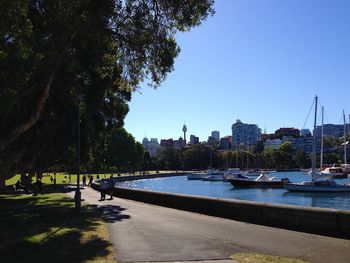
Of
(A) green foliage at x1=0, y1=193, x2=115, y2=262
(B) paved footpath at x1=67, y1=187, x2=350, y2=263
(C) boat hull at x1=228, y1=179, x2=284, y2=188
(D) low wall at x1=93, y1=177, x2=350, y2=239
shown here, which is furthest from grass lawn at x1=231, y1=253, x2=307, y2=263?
(C) boat hull at x1=228, y1=179, x2=284, y2=188

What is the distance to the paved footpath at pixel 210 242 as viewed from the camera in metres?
11.3

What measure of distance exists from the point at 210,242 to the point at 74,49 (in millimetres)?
9605

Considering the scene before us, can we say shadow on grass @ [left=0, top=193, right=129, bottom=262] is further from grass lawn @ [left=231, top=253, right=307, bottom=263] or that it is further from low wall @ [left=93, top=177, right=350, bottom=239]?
low wall @ [left=93, top=177, right=350, bottom=239]

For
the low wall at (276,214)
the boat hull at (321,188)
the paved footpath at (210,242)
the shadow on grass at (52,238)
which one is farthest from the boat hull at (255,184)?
the paved footpath at (210,242)

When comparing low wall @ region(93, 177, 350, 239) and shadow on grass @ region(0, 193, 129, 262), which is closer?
shadow on grass @ region(0, 193, 129, 262)

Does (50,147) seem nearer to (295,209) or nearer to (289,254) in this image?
(295,209)

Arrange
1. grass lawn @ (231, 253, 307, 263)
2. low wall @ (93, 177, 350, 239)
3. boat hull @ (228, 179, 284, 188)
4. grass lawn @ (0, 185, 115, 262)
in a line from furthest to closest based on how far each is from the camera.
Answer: boat hull @ (228, 179, 284, 188), low wall @ (93, 177, 350, 239), grass lawn @ (0, 185, 115, 262), grass lawn @ (231, 253, 307, 263)

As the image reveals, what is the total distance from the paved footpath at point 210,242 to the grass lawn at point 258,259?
0.90 ft

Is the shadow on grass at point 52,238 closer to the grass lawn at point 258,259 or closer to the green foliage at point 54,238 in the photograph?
the green foliage at point 54,238

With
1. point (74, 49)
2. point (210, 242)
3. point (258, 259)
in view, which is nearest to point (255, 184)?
point (74, 49)

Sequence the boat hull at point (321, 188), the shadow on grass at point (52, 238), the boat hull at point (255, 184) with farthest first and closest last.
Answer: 1. the boat hull at point (255, 184)
2. the boat hull at point (321, 188)
3. the shadow on grass at point (52, 238)

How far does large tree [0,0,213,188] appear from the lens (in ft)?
46.8

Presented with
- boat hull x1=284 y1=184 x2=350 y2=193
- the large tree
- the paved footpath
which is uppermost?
the large tree

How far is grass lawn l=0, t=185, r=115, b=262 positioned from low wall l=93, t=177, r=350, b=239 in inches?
187
